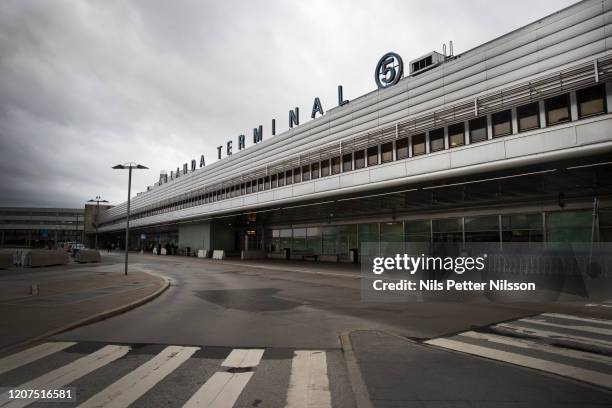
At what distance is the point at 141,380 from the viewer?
5422mm

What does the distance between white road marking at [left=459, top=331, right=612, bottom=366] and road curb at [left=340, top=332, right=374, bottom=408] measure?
282 cm

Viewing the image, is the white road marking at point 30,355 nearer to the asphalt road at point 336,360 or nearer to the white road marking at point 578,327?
the asphalt road at point 336,360

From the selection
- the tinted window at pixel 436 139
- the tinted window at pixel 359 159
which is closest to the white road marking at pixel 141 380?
the tinted window at pixel 436 139

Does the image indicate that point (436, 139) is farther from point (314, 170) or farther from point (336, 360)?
point (336, 360)

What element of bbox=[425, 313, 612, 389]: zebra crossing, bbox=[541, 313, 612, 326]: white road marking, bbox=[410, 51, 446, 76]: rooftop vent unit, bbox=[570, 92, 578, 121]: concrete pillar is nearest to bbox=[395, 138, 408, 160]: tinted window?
bbox=[410, 51, 446, 76]: rooftop vent unit

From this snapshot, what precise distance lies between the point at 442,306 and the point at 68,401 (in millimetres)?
10222

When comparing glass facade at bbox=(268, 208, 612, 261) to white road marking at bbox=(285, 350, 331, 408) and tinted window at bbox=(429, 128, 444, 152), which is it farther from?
white road marking at bbox=(285, 350, 331, 408)

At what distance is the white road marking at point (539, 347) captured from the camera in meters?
6.50

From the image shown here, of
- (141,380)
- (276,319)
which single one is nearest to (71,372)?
(141,380)

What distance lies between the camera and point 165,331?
8586 millimetres

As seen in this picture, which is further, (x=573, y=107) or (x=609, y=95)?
(x=573, y=107)

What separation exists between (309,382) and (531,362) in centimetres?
369

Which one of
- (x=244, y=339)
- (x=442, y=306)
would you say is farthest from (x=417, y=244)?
(x=244, y=339)

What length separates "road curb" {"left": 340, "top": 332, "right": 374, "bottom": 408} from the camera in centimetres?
453
